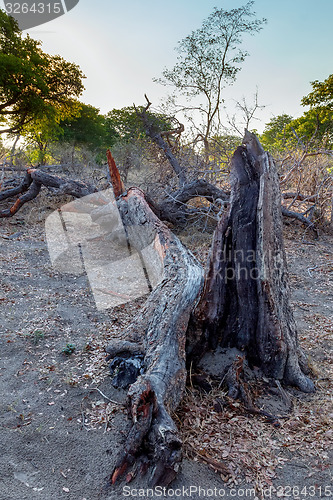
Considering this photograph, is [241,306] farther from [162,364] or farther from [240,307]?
[162,364]

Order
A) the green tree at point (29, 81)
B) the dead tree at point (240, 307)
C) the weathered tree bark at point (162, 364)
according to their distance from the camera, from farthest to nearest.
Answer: the green tree at point (29, 81) < the dead tree at point (240, 307) < the weathered tree bark at point (162, 364)

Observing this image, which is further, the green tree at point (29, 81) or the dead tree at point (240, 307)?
the green tree at point (29, 81)

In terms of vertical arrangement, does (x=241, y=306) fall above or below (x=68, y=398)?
above

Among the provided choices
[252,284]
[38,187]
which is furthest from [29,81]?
[252,284]

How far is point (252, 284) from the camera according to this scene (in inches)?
97.3

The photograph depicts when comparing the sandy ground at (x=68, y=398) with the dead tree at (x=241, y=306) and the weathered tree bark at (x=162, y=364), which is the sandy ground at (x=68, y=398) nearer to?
the weathered tree bark at (x=162, y=364)

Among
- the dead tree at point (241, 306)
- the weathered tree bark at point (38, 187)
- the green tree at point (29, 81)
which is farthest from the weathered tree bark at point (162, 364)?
the green tree at point (29, 81)

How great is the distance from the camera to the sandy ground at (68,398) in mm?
1605

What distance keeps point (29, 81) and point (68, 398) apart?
626 inches

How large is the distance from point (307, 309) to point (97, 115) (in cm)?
2030

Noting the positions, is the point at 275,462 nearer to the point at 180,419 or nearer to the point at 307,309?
the point at 180,419

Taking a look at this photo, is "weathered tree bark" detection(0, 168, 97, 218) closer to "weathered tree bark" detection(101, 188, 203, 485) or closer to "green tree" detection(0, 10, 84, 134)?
"weathered tree bark" detection(101, 188, 203, 485)

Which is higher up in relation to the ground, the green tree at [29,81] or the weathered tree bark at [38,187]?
the green tree at [29,81]

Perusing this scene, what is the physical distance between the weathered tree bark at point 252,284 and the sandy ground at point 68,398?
1.38ft
